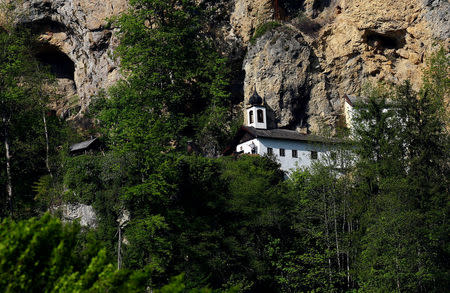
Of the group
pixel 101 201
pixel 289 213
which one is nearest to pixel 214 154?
pixel 289 213

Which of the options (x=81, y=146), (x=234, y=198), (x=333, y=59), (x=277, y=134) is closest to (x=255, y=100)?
(x=277, y=134)

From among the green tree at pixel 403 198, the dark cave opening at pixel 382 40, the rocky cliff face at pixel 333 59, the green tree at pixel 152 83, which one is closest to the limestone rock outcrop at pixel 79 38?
the rocky cliff face at pixel 333 59

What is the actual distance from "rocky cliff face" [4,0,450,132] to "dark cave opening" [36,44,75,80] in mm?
1390

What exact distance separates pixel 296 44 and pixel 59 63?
29.3m

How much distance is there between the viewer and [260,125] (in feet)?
157

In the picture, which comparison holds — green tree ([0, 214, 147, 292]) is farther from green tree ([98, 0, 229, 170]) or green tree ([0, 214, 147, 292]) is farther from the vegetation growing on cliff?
green tree ([98, 0, 229, 170])

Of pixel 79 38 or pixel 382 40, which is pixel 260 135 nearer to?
pixel 382 40

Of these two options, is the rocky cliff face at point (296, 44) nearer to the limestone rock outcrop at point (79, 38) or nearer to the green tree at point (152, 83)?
the limestone rock outcrop at point (79, 38)

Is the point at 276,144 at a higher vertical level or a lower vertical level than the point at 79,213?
higher

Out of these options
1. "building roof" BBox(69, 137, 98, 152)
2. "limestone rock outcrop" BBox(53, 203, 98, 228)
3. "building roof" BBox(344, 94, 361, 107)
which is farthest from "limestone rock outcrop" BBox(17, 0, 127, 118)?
"building roof" BBox(344, 94, 361, 107)

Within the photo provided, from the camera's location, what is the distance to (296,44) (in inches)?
2018

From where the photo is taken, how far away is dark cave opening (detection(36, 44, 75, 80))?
58.4 metres

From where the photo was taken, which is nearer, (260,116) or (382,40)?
(260,116)

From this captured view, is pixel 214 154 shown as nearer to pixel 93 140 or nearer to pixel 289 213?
pixel 93 140
